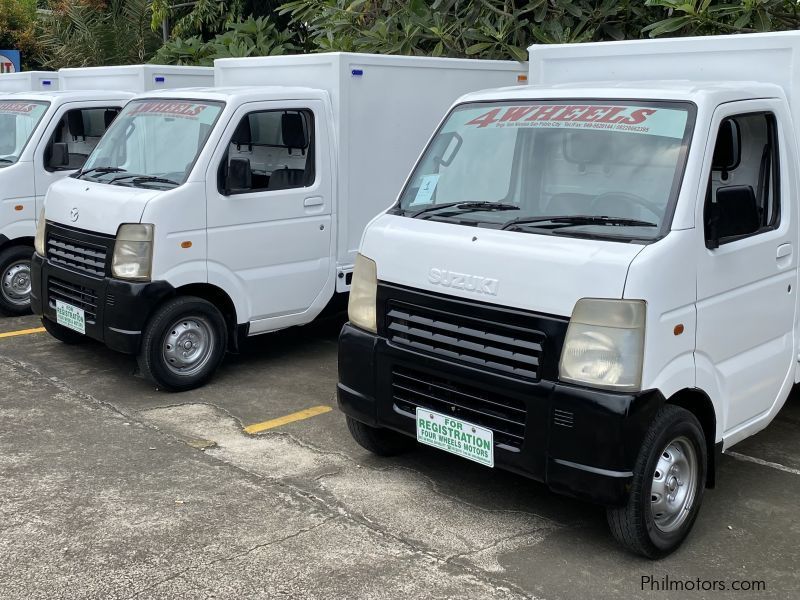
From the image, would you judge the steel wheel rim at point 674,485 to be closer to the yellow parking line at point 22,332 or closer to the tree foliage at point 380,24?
the tree foliage at point 380,24

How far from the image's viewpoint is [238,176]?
21.9 ft

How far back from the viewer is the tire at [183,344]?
6.51 meters

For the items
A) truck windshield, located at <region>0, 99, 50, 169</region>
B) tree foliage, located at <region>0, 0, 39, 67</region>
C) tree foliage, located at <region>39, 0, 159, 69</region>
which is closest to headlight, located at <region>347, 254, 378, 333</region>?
truck windshield, located at <region>0, 99, 50, 169</region>

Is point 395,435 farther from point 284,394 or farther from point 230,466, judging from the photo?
point 284,394

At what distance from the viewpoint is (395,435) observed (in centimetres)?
536

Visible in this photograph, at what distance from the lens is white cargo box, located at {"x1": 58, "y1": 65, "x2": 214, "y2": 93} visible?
30.8 feet

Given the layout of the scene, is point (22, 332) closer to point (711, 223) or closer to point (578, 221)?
point (578, 221)

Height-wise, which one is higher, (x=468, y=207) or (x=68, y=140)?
(x=68, y=140)

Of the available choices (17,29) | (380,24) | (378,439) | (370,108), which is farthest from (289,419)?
(17,29)

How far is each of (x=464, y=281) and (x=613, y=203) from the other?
0.77 metres

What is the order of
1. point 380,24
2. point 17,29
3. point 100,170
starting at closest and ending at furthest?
point 100,170
point 380,24
point 17,29

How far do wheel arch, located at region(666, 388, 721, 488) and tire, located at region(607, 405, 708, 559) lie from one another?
117 millimetres

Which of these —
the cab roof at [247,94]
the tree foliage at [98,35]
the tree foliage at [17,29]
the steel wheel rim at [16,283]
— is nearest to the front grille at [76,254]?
the cab roof at [247,94]

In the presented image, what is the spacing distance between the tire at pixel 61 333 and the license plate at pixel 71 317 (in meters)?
0.62
